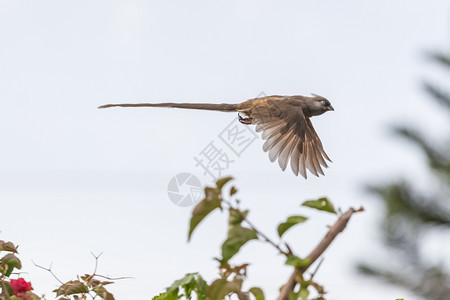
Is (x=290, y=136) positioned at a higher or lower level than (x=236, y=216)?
higher

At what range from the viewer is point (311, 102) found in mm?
6938

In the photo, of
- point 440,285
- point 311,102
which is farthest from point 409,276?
point 311,102

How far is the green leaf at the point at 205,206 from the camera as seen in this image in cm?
130

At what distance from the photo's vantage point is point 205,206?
4.25 feet

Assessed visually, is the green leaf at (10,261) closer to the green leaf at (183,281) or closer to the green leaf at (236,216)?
the green leaf at (183,281)

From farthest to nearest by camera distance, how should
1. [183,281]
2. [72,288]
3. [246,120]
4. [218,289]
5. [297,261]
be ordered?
[246,120], [72,288], [183,281], [218,289], [297,261]

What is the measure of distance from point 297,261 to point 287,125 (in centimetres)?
534

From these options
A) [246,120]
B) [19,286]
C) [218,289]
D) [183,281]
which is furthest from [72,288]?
[246,120]

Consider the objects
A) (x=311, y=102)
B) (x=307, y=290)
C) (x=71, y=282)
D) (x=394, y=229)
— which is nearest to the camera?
(x=307, y=290)

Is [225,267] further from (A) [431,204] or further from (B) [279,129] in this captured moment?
(B) [279,129]

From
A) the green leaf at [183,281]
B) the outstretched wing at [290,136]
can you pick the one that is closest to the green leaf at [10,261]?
the green leaf at [183,281]

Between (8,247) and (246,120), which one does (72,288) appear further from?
(246,120)

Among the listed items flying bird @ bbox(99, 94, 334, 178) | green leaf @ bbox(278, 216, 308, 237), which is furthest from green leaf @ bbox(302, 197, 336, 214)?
flying bird @ bbox(99, 94, 334, 178)

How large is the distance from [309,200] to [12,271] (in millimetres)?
1086
